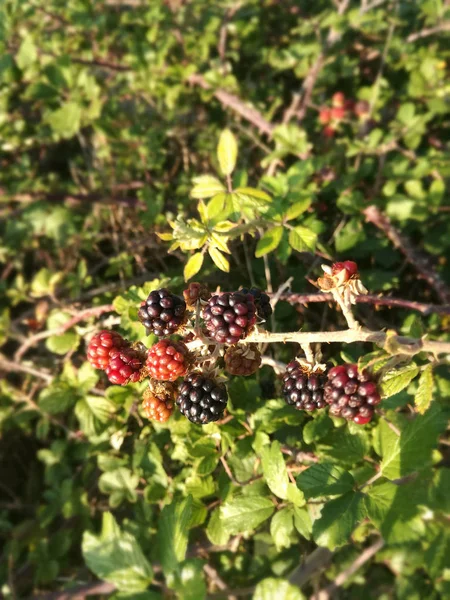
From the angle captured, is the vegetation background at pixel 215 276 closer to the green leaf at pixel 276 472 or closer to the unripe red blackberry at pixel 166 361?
the green leaf at pixel 276 472

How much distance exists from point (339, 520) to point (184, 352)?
23.9 inches

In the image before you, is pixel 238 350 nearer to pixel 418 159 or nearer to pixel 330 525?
pixel 330 525

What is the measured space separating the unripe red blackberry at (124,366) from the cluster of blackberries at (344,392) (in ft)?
1.42

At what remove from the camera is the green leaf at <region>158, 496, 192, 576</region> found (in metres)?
1.28

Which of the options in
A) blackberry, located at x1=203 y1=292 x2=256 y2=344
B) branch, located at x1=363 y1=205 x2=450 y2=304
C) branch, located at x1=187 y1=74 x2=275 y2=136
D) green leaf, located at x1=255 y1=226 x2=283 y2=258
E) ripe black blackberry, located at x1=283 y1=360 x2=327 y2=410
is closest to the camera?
blackberry, located at x1=203 y1=292 x2=256 y2=344

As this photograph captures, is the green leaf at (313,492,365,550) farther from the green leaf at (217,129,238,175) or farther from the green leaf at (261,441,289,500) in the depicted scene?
the green leaf at (217,129,238,175)

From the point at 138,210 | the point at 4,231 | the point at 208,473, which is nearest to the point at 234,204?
the point at 208,473

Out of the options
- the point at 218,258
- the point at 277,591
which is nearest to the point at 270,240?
the point at 218,258

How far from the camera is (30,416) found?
7.54 ft

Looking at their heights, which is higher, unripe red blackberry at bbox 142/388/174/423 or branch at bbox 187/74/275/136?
branch at bbox 187/74/275/136

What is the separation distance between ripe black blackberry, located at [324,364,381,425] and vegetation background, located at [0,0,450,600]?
9 centimetres

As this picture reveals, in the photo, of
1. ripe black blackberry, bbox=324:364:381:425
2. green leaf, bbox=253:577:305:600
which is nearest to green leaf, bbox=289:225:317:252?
ripe black blackberry, bbox=324:364:381:425

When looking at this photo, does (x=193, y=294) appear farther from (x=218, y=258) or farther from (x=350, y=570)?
(x=350, y=570)

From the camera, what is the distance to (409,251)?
2088 mm
